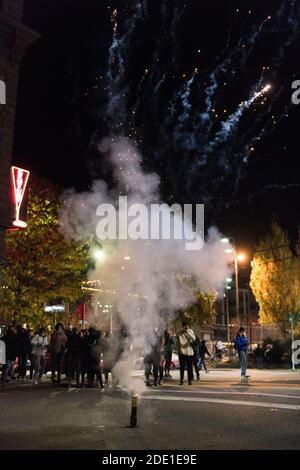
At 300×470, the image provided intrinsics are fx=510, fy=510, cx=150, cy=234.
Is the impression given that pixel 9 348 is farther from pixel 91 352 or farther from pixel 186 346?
pixel 186 346

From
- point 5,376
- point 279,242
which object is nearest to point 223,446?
point 5,376

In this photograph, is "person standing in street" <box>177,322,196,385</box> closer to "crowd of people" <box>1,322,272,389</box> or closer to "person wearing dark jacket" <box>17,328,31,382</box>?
"crowd of people" <box>1,322,272,389</box>

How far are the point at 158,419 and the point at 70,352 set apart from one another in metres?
6.87

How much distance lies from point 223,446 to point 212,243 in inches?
648

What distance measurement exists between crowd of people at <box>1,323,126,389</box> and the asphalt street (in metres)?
1.46

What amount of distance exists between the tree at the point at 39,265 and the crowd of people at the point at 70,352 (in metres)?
3.55

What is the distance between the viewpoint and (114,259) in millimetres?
16094

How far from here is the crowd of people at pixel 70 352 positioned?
14314 mm

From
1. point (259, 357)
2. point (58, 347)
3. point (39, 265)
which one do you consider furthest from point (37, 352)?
point (259, 357)

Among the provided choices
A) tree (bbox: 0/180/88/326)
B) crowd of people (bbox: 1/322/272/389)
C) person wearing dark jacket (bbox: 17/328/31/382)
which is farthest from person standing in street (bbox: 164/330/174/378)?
tree (bbox: 0/180/88/326)

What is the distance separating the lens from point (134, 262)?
14.8 m

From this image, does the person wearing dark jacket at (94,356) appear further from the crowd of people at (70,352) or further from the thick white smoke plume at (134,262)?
the thick white smoke plume at (134,262)

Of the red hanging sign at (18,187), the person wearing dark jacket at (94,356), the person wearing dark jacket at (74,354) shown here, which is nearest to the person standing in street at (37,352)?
the person wearing dark jacket at (74,354)

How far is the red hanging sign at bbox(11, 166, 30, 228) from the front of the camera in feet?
57.7
